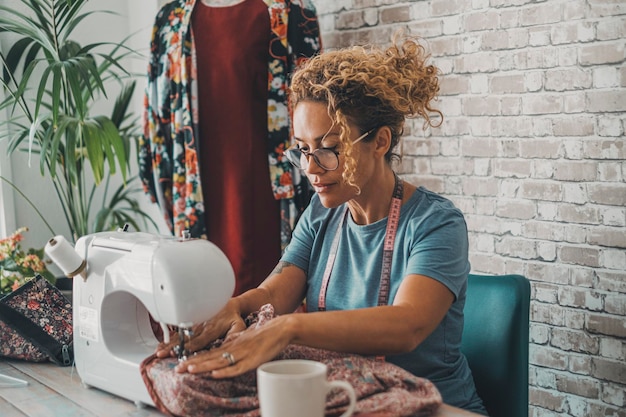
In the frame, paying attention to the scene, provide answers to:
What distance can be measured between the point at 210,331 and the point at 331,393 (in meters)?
0.37

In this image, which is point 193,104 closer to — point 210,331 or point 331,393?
point 210,331

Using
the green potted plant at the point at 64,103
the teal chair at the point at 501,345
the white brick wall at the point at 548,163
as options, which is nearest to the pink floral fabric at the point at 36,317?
the teal chair at the point at 501,345

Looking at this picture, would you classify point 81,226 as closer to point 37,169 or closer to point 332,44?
point 37,169

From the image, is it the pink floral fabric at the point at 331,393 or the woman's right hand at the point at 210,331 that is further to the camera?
the woman's right hand at the point at 210,331

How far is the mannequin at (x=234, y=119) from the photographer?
290 centimetres

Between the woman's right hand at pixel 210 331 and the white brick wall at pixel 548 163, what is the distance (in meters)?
1.31


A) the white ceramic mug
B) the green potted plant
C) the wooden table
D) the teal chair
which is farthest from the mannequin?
the white ceramic mug

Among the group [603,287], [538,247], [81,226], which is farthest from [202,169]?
[603,287]

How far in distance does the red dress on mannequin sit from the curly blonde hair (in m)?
1.10

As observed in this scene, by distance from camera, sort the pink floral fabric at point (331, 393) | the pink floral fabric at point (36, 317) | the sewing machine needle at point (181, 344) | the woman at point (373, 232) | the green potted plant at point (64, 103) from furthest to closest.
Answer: the green potted plant at point (64, 103) < the pink floral fabric at point (36, 317) < the woman at point (373, 232) < the sewing machine needle at point (181, 344) < the pink floral fabric at point (331, 393)

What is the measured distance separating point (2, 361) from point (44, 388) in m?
0.25

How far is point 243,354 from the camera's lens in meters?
1.28

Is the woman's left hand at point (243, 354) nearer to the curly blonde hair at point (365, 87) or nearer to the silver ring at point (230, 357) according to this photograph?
the silver ring at point (230, 357)

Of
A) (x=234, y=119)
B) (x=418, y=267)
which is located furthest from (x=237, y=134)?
(x=418, y=267)
